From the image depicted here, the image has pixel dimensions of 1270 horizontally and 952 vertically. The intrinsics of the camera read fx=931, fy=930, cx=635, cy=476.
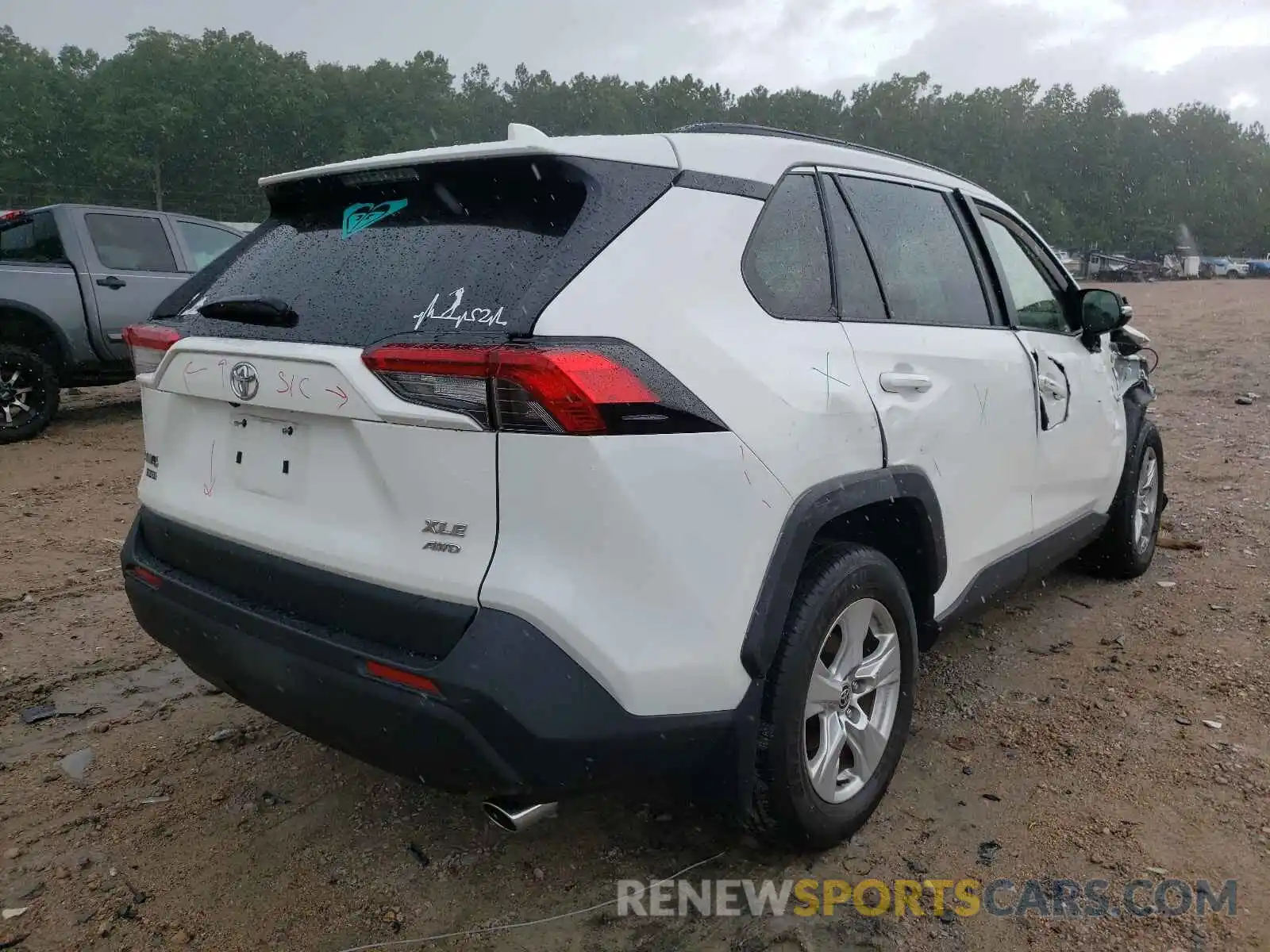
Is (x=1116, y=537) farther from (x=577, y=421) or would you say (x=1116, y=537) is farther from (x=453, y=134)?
(x=453, y=134)

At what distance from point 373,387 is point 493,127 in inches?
3622

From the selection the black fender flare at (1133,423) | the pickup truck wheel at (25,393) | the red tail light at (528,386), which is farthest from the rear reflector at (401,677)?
the pickup truck wheel at (25,393)

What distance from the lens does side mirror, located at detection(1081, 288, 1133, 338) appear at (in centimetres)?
376

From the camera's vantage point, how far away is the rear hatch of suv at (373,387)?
70.9 inches

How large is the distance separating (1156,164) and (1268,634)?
97166 millimetres

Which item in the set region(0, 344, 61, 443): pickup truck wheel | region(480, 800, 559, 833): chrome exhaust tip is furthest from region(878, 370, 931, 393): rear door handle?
region(0, 344, 61, 443): pickup truck wheel

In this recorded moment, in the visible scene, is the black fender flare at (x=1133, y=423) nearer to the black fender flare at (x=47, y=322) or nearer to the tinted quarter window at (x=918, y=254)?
the tinted quarter window at (x=918, y=254)

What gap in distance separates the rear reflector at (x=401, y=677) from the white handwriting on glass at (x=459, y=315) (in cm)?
68

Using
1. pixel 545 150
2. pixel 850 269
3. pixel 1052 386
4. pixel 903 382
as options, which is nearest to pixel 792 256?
→ pixel 850 269

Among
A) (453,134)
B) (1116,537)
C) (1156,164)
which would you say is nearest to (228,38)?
(453,134)

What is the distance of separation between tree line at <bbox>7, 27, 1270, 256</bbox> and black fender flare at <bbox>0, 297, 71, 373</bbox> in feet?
160

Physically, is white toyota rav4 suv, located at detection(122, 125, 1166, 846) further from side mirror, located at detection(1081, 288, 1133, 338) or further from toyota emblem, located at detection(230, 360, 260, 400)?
side mirror, located at detection(1081, 288, 1133, 338)

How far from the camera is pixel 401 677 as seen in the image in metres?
1.83

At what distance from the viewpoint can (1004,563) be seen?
124 inches
